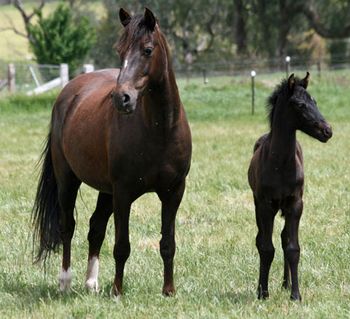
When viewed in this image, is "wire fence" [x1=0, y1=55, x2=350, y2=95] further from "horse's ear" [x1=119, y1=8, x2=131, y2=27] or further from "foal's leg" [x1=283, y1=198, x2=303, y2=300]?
"horse's ear" [x1=119, y1=8, x2=131, y2=27]

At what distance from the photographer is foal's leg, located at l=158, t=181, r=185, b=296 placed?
5723mm

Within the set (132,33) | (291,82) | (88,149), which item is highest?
(132,33)

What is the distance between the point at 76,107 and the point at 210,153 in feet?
26.0

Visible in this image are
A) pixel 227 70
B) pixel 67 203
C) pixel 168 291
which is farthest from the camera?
pixel 227 70

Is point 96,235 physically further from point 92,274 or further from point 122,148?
point 122,148

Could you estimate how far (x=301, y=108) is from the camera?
5.43 m

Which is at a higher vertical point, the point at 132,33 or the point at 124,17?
the point at 124,17

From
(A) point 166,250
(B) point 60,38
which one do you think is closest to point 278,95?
(A) point 166,250

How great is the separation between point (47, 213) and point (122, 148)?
1.57 meters

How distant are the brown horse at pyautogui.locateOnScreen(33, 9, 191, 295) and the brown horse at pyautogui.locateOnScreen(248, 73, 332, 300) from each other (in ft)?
1.97

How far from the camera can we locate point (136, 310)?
5.21 meters

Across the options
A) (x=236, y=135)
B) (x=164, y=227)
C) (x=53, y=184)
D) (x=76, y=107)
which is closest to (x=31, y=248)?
(x=53, y=184)

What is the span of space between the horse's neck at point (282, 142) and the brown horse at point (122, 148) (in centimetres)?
62

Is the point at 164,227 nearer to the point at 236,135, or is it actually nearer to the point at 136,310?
the point at 136,310
